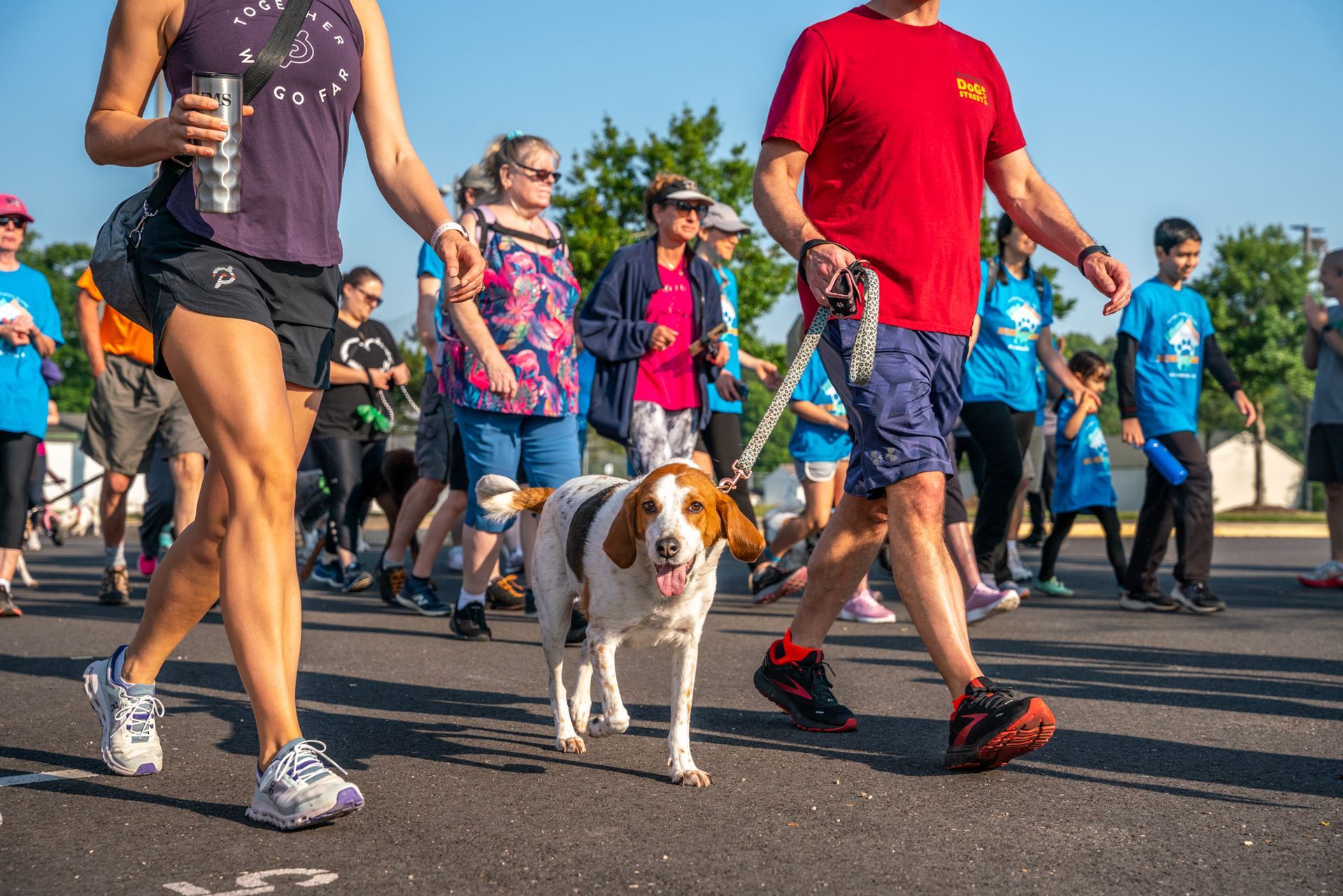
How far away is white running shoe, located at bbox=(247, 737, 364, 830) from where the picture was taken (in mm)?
2938

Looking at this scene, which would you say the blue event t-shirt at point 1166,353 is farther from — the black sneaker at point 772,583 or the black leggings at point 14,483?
the black leggings at point 14,483

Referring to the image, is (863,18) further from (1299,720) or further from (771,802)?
(1299,720)

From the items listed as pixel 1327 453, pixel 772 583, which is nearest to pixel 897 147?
pixel 772 583

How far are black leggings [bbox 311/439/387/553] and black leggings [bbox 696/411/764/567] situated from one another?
2935mm

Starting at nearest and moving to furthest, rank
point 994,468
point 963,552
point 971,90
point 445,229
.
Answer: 1. point 445,229
2. point 971,90
3. point 963,552
4. point 994,468

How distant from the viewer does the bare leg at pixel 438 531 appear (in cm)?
749

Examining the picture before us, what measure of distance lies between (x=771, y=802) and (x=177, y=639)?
66.0 inches

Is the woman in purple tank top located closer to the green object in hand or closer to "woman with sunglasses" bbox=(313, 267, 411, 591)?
"woman with sunglasses" bbox=(313, 267, 411, 591)

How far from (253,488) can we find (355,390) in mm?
6640

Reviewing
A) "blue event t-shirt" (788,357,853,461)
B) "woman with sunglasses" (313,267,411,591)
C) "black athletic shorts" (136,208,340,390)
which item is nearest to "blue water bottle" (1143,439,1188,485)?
"blue event t-shirt" (788,357,853,461)

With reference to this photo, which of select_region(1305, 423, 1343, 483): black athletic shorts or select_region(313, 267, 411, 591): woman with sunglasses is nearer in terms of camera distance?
select_region(313, 267, 411, 591): woman with sunglasses

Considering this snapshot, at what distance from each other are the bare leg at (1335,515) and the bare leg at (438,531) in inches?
255

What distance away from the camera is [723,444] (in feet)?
25.6

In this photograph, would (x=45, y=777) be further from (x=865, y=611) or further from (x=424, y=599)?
(x=865, y=611)
